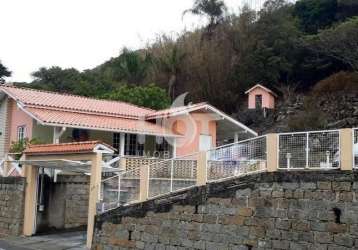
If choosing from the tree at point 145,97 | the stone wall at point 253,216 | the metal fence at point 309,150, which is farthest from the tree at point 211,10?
the metal fence at point 309,150

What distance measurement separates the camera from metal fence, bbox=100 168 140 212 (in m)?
16.0

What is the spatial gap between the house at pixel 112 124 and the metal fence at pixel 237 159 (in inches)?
354

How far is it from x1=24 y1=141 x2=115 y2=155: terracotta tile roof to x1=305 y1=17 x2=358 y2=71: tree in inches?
989

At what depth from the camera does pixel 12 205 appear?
20.2 m

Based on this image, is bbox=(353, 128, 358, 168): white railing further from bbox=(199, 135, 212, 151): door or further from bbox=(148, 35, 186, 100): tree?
bbox=(148, 35, 186, 100): tree

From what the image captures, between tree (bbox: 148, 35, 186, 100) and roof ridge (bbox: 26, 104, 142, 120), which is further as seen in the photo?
tree (bbox: 148, 35, 186, 100)

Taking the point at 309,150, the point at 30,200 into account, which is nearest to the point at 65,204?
the point at 30,200

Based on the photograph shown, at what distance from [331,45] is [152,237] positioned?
1075 inches

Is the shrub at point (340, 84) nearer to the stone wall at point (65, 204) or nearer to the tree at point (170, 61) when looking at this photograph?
the tree at point (170, 61)

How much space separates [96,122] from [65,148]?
548 cm

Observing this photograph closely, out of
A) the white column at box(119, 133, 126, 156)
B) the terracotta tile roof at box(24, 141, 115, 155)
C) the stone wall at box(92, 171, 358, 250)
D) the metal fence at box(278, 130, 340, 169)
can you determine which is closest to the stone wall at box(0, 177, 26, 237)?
the terracotta tile roof at box(24, 141, 115, 155)

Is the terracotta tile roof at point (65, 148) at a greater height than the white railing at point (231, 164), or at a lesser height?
greater

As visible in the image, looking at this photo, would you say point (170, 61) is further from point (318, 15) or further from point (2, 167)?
point (2, 167)

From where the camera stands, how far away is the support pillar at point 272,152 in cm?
Result: 1228
